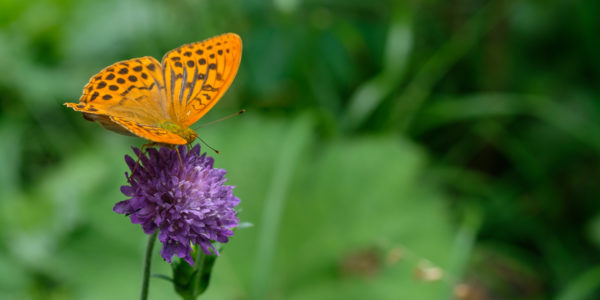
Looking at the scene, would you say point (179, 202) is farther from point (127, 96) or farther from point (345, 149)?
point (345, 149)

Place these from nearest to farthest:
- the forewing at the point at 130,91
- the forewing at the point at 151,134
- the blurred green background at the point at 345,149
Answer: the forewing at the point at 151,134, the forewing at the point at 130,91, the blurred green background at the point at 345,149

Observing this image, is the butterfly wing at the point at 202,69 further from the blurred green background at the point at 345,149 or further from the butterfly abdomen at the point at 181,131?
the blurred green background at the point at 345,149

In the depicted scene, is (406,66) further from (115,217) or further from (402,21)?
(115,217)

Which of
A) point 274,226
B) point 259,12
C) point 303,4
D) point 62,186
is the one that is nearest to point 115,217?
point 62,186

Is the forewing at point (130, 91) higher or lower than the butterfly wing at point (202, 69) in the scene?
lower

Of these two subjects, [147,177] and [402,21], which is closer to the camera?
[147,177]

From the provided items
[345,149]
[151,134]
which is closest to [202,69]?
[151,134]

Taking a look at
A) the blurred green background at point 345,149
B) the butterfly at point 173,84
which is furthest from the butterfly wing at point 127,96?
the blurred green background at point 345,149
